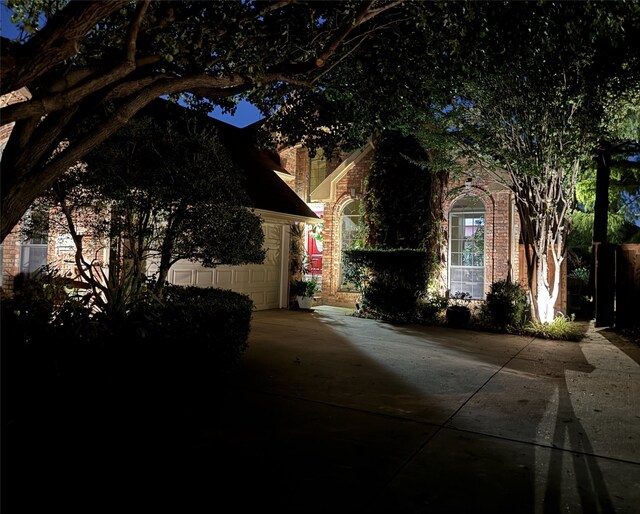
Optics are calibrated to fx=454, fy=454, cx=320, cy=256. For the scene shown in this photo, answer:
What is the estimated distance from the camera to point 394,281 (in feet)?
37.9

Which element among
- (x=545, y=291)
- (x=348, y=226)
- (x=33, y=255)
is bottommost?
(x=545, y=291)

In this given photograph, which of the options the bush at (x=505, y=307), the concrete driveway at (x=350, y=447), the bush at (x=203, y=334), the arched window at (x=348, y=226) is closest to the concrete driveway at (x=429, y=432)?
the concrete driveway at (x=350, y=447)

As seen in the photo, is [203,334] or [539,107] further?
[539,107]

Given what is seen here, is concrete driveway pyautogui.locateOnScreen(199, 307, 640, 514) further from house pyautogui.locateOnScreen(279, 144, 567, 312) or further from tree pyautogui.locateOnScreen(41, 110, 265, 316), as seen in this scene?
house pyautogui.locateOnScreen(279, 144, 567, 312)

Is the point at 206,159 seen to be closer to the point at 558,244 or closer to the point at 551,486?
the point at 551,486

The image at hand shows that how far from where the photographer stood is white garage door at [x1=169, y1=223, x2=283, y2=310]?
10922 millimetres

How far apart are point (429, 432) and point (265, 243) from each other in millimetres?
9396

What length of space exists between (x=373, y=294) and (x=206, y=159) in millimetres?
6601

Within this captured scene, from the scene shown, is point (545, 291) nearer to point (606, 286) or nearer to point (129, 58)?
point (606, 286)

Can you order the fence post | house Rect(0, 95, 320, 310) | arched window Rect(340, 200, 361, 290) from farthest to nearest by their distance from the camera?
arched window Rect(340, 200, 361, 290) < the fence post < house Rect(0, 95, 320, 310)

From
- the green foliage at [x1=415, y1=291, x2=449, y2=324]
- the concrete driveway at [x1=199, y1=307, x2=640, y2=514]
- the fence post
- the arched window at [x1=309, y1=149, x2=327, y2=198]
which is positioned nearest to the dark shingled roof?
the arched window at [x1=309, y1=149, x2=327, y2=198]

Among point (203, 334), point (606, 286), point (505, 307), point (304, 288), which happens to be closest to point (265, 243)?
point (304, 288)

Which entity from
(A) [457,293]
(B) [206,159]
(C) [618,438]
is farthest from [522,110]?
(C) [618,438]

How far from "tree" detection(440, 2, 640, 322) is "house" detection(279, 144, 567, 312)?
1.08 m
